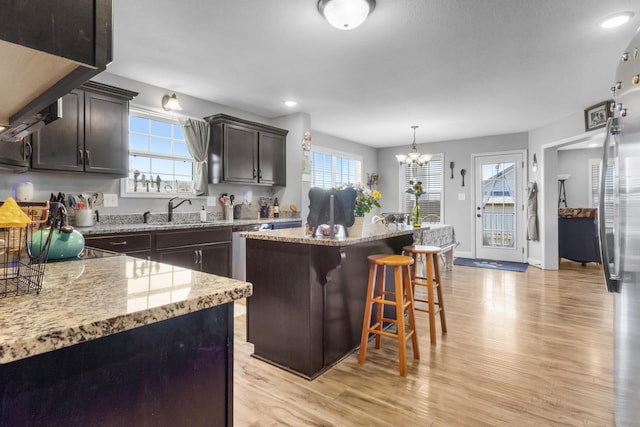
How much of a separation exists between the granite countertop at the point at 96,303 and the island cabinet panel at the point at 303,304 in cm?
121

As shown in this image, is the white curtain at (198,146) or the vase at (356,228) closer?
the vase at (356,228)

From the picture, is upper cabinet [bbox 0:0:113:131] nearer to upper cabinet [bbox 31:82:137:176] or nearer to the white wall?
upper cabinet [bbox 31:82:137:176]

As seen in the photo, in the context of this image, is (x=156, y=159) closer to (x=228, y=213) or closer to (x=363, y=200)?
(x=228, y=213)

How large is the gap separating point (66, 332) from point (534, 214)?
699cm

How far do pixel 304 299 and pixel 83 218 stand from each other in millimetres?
2312

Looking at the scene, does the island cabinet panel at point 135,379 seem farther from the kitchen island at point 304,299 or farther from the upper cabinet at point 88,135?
the upper cabinet at point 88,135

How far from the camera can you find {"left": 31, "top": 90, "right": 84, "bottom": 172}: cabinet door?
9.30ft

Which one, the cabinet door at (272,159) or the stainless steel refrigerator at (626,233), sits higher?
the cabinet door at (272,159)

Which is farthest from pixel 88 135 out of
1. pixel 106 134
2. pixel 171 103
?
pixel 171 103

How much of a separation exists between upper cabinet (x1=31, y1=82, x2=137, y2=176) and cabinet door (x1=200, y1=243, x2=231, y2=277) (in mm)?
1140

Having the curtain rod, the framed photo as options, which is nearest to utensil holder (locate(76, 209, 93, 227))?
the curtain rod

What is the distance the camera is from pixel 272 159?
4949 millimetres

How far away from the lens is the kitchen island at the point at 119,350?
583mm

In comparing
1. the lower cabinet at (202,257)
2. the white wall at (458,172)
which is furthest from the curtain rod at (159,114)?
the white wall at (458,172)
